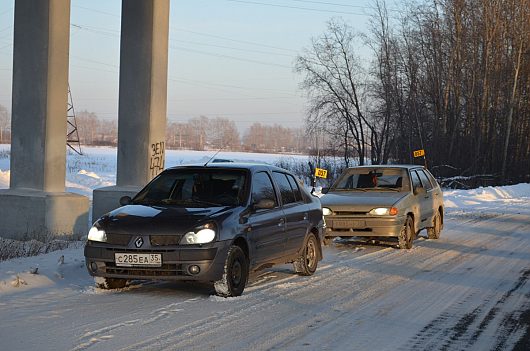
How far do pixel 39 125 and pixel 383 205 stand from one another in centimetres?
690

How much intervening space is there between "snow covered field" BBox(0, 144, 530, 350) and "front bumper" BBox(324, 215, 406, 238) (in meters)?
1.01

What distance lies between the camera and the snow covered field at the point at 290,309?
622cm

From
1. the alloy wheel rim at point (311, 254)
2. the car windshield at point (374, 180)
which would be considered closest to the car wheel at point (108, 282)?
the alloy wheel rim at point (311, 254)

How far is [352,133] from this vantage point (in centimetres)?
4744

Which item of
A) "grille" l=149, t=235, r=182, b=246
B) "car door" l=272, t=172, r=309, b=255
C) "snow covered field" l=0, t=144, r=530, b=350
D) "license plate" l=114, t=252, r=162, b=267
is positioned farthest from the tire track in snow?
"license plate" l=114, t=252, r=162, b=267

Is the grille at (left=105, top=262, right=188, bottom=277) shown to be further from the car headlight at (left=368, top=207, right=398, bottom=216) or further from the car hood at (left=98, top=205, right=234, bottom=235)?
the car headlight at (left=368, top=207, right=398, bottom=216)

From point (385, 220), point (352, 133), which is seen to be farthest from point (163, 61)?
point (352, 133)

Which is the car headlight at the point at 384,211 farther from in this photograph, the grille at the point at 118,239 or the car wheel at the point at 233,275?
the grille at the point at 118,239

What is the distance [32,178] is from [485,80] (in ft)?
122

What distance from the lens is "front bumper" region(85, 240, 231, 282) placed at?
786 centimetres

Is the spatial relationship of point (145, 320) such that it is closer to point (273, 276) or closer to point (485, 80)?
point (273, 276)

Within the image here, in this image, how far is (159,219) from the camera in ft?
26.6

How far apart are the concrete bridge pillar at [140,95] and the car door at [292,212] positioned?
21.8 ft

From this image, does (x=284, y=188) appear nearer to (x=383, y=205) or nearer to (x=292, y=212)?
(x=292, y=212)
